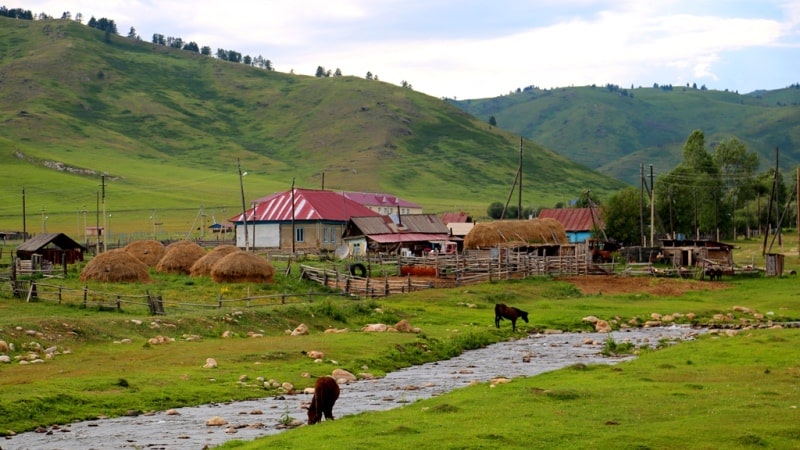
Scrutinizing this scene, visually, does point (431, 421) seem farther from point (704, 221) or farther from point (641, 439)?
point (704, 221)

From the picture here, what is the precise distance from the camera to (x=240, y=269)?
191ft

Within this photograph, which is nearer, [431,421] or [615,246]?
[431,421]

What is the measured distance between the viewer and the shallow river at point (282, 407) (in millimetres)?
21672

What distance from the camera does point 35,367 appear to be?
2936cm

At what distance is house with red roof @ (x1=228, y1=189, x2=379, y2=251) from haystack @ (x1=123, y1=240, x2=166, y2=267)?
23540 millimetres

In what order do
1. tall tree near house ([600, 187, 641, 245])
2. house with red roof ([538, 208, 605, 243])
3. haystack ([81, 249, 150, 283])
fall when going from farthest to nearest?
1. house with red roof ([538, 208, 605, 243])
2. tall tree near house ([600, 187, 641, 245])
3. haystack ([81, 249, 150, 283])

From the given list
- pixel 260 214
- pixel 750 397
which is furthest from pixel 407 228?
pixel 750 397

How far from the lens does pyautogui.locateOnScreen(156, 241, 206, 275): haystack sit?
211 feet

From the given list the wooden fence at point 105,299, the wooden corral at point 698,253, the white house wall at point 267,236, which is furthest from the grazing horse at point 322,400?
the white house wall at point 267,236

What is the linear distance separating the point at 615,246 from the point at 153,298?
5721 cm

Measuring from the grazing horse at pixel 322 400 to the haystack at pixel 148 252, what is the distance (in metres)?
50.2

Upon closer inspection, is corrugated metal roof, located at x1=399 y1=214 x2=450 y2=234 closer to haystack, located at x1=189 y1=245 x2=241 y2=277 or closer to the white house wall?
the white house wall

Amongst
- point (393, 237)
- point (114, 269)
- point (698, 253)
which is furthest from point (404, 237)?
point (114, 269)

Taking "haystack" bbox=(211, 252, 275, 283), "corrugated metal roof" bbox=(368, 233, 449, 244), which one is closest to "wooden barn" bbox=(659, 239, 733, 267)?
"corrugated metal roof" bbox=(368, 233, 449, 244)
